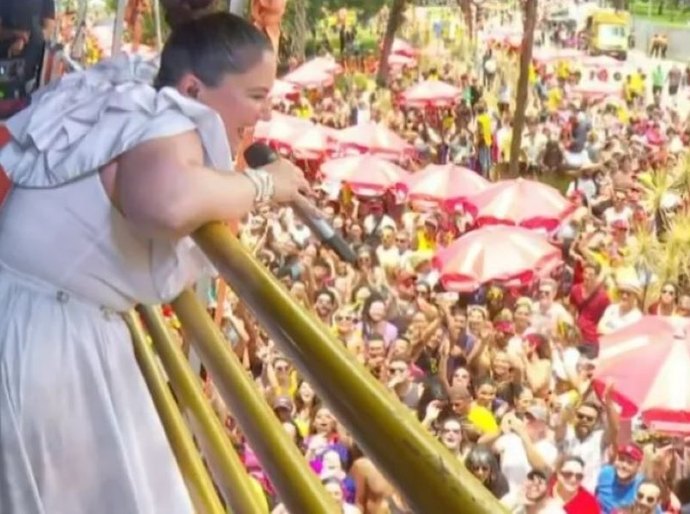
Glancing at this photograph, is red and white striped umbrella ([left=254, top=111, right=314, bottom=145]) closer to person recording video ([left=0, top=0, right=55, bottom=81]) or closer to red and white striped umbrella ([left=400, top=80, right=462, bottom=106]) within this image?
red and white striped umbrella ([left=400, top=80, right=462, bottom=106])

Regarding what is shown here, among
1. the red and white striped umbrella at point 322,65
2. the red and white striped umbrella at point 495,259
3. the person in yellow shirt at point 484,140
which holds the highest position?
the red and white striped umbrella at point 495,259

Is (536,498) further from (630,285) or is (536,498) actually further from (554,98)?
(554,98)

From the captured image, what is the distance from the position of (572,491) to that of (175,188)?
2.41m

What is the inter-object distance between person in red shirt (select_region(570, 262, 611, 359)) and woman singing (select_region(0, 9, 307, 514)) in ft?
13.3

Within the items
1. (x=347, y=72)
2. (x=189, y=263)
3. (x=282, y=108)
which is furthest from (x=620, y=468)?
(x=347, y=72)

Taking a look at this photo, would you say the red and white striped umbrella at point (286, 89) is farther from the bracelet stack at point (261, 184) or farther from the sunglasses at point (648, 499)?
the bracelet stack at point (261, 184)

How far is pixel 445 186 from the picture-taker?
7.43 m

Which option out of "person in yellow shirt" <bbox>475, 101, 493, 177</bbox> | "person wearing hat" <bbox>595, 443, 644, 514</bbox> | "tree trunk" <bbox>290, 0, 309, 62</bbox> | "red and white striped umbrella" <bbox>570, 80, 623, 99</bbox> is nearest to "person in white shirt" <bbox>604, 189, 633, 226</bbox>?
"person in yellow shirt" <bbox>475, 101, 493, 177</bbox>

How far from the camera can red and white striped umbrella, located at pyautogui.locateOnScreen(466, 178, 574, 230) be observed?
6.89 m

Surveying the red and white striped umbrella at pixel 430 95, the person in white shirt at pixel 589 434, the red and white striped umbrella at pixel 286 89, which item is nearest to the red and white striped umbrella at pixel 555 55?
the red and white striped umbrella at pixel 430 95

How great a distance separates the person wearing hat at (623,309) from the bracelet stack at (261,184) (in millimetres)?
3998

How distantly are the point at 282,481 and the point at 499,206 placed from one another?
21.4 ft

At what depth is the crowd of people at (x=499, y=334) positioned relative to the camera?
212 cm

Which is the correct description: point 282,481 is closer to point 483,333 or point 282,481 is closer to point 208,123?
point 208,123
